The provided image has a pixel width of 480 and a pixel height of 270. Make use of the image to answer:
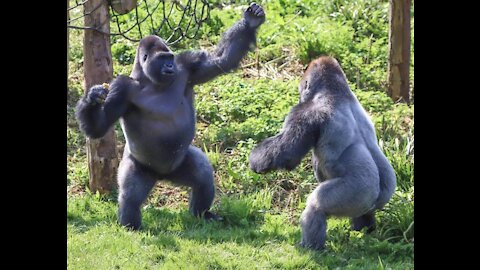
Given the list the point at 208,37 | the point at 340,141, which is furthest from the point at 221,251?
the point at 208,37

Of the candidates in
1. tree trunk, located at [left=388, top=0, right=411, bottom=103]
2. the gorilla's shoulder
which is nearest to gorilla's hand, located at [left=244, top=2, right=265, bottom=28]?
the gorilla's shoulder

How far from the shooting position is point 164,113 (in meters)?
5.15

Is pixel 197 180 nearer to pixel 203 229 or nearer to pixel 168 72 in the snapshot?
pixel 203 229

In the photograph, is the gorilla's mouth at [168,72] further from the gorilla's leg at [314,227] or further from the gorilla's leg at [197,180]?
the gorilla's leg at [314,227]

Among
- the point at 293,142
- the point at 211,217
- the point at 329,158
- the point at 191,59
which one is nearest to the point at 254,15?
the point at 191,59

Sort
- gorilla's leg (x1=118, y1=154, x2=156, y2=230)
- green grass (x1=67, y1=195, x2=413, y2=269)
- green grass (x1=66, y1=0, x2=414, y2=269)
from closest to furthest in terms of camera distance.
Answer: green grass (x1=67, y1=195, x2=413, y2=269) < green grass (x1=66, y1=0, x2=414, y2=269) < gorilla's leg (x1=118, y1=154, x2=156, y2=230)

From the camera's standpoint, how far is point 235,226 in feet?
17.1

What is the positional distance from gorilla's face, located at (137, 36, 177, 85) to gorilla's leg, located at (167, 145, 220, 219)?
643 mm

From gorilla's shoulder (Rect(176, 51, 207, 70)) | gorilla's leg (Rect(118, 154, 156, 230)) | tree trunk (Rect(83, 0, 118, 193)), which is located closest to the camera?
gorilla's leg (Rect(118, 154, 156, 230))

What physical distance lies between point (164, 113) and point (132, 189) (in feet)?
1.85

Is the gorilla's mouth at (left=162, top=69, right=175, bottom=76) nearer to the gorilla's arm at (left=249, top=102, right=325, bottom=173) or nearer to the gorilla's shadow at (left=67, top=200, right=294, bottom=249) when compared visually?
the gorilla's arm at (left=249, top=102, right=325, bottom=173)

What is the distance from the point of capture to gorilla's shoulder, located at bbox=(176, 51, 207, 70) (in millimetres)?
5285

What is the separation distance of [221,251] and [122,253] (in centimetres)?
59

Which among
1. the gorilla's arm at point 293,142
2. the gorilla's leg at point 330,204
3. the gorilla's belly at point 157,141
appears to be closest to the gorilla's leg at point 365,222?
the gorilla's leg at point 330,204
